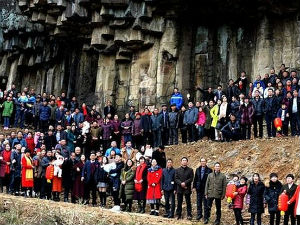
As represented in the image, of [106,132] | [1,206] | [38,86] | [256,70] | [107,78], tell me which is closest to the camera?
[1,206]

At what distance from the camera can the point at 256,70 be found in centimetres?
3381

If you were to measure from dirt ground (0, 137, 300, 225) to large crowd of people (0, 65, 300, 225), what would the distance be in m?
0.79

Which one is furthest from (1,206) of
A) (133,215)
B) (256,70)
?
(256,70)

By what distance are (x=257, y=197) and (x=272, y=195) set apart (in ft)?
1.43

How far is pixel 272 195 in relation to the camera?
19719 millimetres

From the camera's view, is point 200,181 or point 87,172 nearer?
point 200,181

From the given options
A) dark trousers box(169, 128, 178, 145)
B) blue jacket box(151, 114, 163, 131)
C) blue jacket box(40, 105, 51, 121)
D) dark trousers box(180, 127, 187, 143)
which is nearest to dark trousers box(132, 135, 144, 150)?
blue jacket box(151, 114, 163, 131)

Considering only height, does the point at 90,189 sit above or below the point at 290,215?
above

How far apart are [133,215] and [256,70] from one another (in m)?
14.9

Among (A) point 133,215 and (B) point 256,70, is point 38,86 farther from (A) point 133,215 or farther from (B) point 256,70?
(A) point 133,215

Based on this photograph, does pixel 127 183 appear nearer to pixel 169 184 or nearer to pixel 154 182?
pixel 154 182

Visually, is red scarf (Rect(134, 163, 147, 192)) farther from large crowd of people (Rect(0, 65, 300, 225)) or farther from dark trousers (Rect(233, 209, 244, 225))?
dark trousers (Rect(233, 209, 244, 225))

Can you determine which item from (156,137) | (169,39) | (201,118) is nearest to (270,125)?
(201,118)

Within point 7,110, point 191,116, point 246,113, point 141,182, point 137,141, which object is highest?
point 7,110
